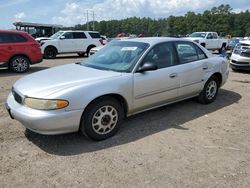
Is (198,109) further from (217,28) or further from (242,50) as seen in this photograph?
(217,28)

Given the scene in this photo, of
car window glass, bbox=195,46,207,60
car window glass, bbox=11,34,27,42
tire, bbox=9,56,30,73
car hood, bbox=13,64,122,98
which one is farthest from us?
tire, bbox=9,56,30,73

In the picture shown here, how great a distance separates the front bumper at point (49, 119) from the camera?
381 cm

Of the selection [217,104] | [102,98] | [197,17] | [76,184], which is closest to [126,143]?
[102,98]

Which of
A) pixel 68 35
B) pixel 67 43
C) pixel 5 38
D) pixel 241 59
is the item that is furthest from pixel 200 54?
pixel 68 35

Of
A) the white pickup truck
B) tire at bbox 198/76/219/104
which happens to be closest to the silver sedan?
tire at bbox 198/76/219/104

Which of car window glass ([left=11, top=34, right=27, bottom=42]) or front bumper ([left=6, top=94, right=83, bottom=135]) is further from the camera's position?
car window glass ([left=11, top=34, right=27, bottom=42])

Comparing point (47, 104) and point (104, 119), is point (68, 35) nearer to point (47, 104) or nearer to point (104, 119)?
point (104, 119)

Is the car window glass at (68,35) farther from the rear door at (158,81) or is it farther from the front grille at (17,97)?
the front grille at (17,97)

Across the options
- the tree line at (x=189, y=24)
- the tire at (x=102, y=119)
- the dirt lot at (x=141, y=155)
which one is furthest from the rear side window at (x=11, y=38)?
the tree line at (x=189, y=24)

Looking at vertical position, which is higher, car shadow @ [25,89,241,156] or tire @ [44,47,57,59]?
tire @ [44,47,57,59]

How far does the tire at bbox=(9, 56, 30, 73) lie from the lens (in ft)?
36.5

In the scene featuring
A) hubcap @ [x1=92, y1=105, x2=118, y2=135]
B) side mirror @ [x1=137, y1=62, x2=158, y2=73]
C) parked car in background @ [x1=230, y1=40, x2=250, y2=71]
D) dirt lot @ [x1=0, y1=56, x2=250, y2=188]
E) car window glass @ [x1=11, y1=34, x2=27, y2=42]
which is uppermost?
car window glass @ [x1=11, y1=34, x2=27, y2=42]

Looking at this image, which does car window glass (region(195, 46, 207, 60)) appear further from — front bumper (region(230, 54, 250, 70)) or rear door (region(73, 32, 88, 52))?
rear door (region(73, 32, 88, 52))

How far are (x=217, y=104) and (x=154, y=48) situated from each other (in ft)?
7.80
